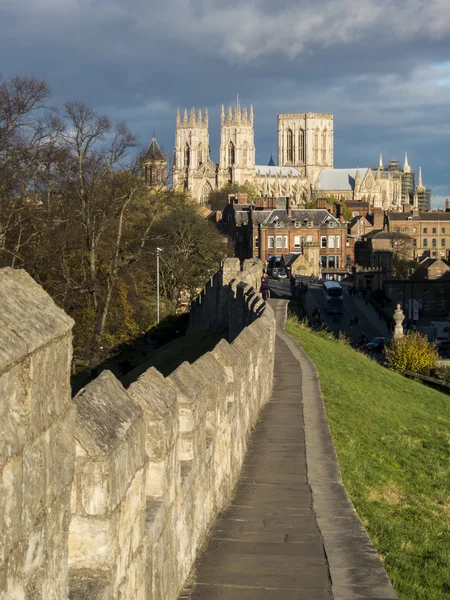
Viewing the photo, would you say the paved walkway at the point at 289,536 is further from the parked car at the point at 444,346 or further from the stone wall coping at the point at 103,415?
the parked car at the point at 444,346

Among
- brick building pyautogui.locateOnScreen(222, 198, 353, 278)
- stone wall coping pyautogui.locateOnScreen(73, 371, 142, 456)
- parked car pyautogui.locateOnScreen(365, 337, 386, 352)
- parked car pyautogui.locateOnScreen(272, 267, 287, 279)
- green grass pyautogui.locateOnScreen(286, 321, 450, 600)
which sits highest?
brick building pyautogui.locateOnScreen(222, 198, 353, 278)

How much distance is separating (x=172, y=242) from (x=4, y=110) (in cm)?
2989

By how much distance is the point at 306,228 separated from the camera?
95250 millimetres

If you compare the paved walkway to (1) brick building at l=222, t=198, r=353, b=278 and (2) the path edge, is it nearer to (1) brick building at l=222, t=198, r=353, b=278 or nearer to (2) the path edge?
(2) the path edge

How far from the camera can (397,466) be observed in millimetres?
14047

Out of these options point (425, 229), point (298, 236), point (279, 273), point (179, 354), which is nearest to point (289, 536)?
point (179, 354)

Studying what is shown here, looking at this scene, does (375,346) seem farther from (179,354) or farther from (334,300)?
(179,354)

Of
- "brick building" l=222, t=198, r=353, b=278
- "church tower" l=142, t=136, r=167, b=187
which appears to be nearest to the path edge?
"church tower" l=142, t=136, r=167, b=187

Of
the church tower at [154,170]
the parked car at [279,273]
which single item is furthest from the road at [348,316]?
the church tower at [154,170]

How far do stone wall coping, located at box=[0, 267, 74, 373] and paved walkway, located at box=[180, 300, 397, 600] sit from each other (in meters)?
3.82

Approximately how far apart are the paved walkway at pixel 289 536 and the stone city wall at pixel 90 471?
12.6 inches

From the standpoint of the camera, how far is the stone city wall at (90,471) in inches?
124

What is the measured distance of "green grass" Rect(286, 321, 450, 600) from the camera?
9.15 m

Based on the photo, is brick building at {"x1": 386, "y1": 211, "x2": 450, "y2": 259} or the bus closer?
the bus
